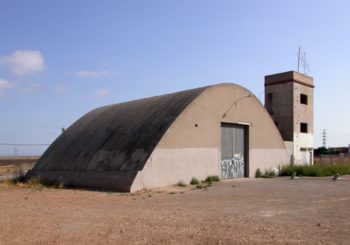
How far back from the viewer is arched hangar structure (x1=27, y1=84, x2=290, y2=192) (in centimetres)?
2375

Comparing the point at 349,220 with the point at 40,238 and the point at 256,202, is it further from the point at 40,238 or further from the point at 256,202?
the point at 40,238

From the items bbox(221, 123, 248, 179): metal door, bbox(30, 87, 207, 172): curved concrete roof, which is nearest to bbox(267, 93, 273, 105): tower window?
bbox(221, 123, 248, 179): metal door

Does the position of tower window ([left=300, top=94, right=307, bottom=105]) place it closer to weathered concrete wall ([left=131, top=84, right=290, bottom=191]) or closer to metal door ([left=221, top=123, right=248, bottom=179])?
weathered concrete wall ([left=131, top=84, right=290, bottom=191])

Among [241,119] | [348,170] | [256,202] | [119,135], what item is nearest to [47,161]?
[119,135]

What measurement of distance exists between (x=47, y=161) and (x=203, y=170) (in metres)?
12.2

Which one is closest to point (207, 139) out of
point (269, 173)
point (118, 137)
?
point (118, 137)

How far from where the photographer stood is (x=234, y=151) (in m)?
29.8

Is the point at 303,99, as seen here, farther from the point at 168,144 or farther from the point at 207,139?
the point at 168,144

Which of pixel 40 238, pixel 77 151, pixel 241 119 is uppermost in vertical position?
pixel 241 119

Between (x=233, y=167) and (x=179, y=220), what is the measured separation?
60.4ft

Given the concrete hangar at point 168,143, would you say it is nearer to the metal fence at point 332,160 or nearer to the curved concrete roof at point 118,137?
the curved concrete roof at point 118,137

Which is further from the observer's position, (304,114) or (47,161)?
(304,114)

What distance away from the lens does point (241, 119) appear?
3027 centimetres

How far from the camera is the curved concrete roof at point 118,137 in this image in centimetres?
2438
